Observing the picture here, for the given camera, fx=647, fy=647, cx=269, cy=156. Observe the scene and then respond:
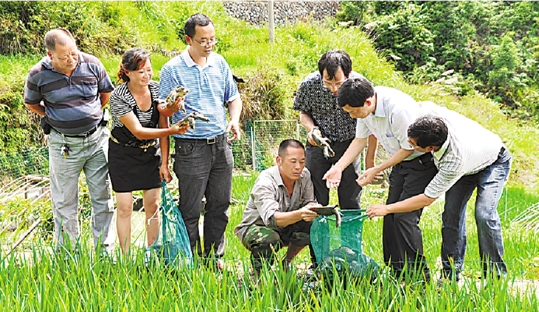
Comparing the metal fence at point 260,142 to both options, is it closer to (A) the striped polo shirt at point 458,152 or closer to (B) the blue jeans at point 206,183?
(B) the blue jeans at point 206,183

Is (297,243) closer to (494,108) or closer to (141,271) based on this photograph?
(141,271)

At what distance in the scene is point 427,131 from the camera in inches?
129

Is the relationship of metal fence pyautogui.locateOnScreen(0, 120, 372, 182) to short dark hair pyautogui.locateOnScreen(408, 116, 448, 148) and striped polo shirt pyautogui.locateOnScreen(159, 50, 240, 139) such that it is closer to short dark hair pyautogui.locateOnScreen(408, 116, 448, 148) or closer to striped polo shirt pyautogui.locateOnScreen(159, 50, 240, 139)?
striped polo shirt pyautogui.locateOnScreen(159, 50, 240, 139)

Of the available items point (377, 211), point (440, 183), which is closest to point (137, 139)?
point (377, 211)

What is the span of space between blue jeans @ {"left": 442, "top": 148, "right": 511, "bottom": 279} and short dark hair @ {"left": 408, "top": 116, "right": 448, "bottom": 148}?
0.58 m

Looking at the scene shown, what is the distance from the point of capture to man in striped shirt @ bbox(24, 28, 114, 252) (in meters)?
4.12

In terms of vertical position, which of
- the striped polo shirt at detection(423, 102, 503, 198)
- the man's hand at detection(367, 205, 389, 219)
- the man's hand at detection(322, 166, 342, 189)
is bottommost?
the man's hand at detection(367, 205, 389, 219)

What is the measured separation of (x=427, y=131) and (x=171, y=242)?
1.57 meters

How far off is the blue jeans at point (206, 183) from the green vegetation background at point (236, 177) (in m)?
0.30

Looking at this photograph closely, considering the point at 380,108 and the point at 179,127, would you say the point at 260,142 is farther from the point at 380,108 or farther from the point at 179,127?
the point at 380,108

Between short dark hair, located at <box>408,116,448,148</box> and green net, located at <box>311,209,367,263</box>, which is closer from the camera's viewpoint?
short dark hair, located at <box>408,116,448,148</box>

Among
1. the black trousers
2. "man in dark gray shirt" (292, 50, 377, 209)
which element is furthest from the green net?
"man in dark gray shirt" (292, 50, 377, 209)

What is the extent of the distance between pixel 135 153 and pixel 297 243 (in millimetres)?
1167

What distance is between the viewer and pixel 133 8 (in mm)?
11641
